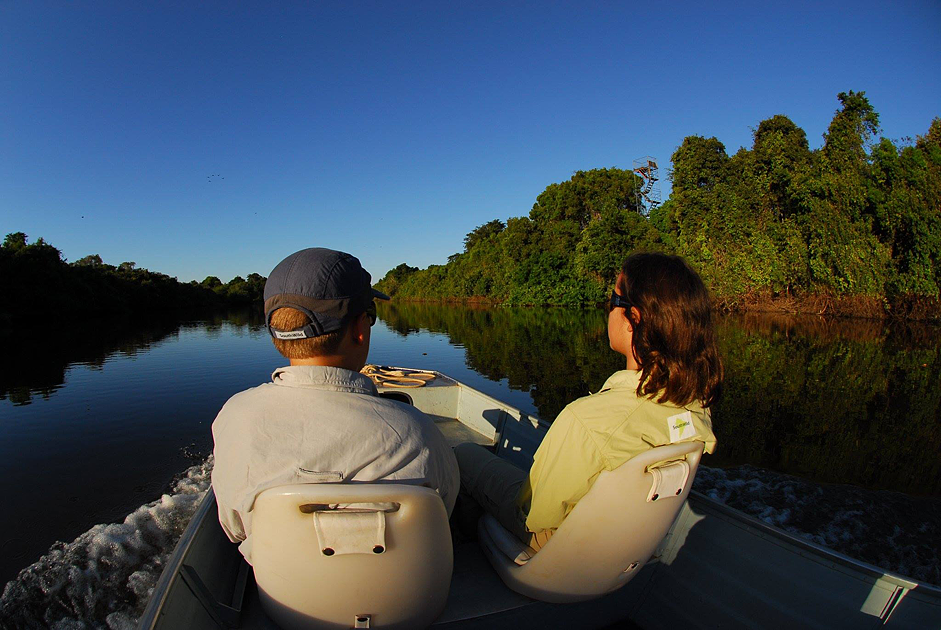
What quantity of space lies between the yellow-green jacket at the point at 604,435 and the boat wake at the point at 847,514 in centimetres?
301

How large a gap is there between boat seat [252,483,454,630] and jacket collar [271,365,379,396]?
0.27m

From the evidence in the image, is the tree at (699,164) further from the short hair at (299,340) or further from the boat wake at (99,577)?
the short hair at (299,340)

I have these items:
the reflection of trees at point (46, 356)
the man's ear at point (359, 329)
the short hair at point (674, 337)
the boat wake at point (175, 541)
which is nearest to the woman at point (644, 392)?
the short hair at point (674, 337)

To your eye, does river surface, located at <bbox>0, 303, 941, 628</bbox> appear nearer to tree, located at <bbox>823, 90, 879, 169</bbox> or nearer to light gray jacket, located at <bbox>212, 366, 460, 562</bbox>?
light gray jacket, located at <bbox>212, 366, 460, 562</bbox>

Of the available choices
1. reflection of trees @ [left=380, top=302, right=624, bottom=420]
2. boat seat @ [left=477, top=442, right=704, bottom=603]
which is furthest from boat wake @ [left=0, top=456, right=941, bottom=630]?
reflection of trees @ [left=380, top=302, right=624, bottom=420]

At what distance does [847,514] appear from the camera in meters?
4.33

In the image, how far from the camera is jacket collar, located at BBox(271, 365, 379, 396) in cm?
133

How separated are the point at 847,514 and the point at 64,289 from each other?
1931 inches

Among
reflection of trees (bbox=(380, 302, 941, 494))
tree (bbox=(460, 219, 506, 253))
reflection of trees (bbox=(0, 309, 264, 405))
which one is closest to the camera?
reflection of trees (bbox=(380, 302, 941, 494))

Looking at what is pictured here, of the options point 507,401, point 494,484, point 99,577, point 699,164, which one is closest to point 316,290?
point 494,484

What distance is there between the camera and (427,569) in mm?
1392

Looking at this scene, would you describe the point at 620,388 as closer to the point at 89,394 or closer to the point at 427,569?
the point at 427,569

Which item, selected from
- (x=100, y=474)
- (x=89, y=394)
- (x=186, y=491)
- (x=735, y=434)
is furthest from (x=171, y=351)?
(x=735, y=434)

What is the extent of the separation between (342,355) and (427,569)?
0.67 metres
